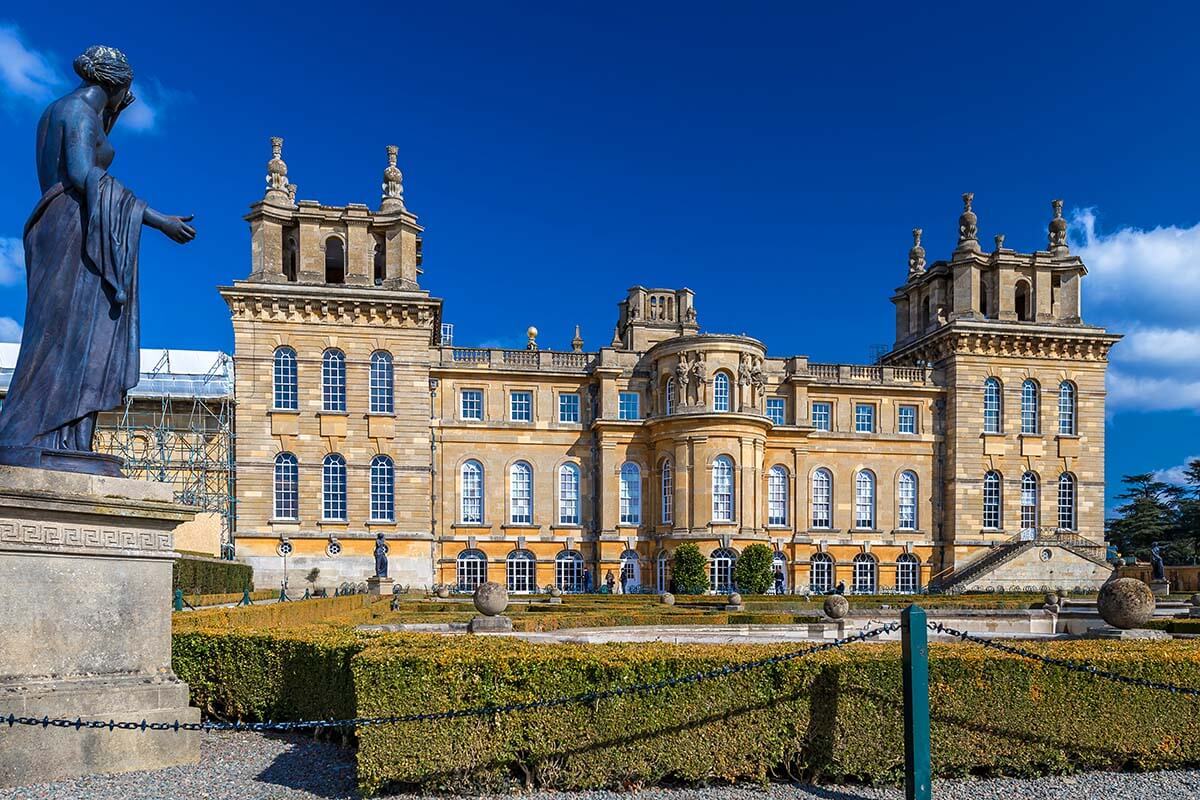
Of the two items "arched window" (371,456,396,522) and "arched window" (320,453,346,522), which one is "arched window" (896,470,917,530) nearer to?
"arched window" (371,456,396,522)

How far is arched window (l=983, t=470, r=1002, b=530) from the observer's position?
1650 inches

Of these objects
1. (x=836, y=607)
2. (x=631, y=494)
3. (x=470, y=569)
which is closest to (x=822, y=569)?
(x=631, y=494)

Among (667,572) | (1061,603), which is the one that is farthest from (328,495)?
(1061,603)

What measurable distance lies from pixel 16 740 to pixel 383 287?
31.4 m

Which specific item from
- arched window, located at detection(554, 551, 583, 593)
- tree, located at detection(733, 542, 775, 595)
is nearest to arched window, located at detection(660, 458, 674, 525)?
tree, located at detection(733, 542, 775, 595)

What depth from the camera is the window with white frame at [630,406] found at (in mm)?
39844

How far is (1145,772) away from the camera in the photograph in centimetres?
783

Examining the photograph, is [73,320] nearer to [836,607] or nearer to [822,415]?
[836,607]

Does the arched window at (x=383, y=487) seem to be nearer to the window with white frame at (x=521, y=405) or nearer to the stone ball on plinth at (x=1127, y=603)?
the window with white frame at (x=521, y=405)

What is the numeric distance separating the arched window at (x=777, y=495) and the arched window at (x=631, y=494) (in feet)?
20.5

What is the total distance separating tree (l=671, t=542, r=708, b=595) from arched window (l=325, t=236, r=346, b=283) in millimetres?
18358

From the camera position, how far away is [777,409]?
4150 cm

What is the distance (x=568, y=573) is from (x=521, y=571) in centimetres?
216

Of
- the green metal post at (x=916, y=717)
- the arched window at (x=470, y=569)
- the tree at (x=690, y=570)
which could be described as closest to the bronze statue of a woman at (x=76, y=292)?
the green metal post at (x=916, y=717)
